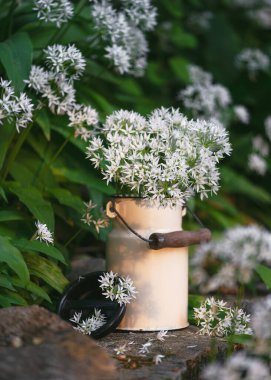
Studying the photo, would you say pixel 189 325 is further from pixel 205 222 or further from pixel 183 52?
pixel 183 52

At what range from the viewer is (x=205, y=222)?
17.4 feet

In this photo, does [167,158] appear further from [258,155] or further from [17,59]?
[258,155]

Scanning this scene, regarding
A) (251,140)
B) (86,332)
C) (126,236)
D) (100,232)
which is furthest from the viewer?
(251,140)

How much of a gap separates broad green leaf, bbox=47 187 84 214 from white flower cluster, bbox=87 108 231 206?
19.3 inches

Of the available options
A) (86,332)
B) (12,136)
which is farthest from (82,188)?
(86,332)

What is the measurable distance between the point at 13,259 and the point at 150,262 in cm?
52

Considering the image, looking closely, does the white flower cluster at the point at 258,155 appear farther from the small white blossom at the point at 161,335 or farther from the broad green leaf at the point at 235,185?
the small white blossom at the point at 161,335

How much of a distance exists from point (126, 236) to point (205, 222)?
2384 millimetres

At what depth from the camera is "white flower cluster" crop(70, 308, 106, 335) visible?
277 cm

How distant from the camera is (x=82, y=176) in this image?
359 centimetres

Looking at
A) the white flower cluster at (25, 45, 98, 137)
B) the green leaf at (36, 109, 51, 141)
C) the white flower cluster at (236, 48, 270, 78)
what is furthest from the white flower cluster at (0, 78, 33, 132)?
the white flower cluster at (236, 48, 270, 78)

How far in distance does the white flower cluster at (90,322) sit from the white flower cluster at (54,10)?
52.0 inches

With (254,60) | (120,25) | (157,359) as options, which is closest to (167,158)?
(157,359)

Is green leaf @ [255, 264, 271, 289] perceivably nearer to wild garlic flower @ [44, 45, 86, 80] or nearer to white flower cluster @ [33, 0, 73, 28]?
wild garlic flower @ [44, 45, 86, 80]
